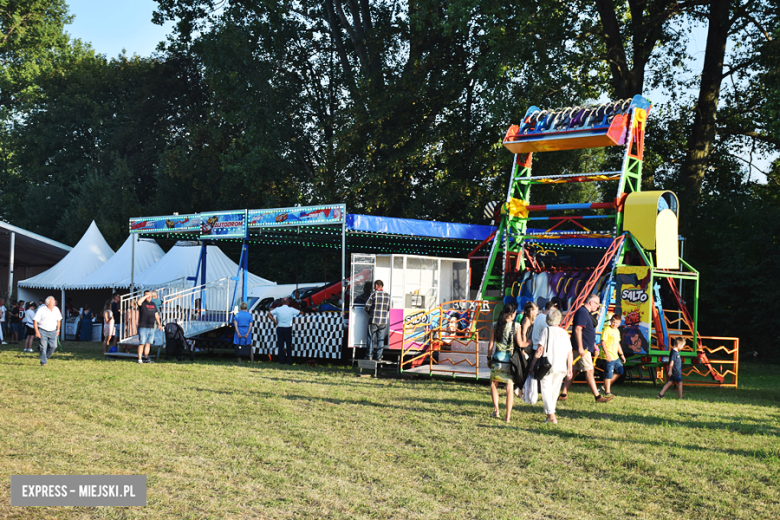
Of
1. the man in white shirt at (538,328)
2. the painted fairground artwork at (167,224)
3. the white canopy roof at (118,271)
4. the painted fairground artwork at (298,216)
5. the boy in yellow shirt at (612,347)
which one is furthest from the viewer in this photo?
the white canopy roof at (118,271)

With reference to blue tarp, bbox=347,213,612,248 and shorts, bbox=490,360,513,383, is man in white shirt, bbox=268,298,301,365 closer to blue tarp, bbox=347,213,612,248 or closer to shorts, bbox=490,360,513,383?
blue tarp, bbox=347,213,612,248

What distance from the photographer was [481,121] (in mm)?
27234

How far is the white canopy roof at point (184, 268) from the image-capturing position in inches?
→ 1089

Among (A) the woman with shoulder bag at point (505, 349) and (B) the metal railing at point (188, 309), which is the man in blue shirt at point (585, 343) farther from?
(B) the metal railing at point (188, 309)

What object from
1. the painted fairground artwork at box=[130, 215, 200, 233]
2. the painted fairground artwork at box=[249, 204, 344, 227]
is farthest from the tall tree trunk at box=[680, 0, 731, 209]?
the painted fairground artwork at box=[130, 215, 200, 233]

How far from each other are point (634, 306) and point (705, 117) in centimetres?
1243

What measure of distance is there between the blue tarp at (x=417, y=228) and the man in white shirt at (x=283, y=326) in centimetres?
259

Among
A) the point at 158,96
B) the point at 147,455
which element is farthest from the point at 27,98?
the point at 147,455

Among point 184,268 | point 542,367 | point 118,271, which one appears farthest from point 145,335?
point 118,271

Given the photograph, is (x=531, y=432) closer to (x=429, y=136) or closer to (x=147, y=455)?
(x=147, y=455)

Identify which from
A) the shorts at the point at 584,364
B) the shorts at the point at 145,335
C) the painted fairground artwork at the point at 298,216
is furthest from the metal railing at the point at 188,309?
the shorts at the point at 584,364

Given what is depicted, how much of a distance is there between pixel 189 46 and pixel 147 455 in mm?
37227

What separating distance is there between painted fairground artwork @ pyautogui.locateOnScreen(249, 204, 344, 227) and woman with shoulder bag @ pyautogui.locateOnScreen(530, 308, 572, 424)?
8.06 metres

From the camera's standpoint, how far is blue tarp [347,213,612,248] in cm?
1688
